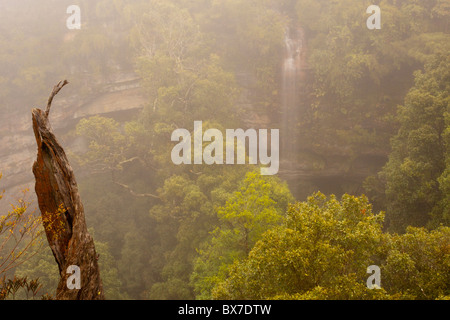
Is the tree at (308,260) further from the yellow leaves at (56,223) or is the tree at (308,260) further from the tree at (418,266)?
the yellow leaves at (56,223)

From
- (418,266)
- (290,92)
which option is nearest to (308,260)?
(418,266)

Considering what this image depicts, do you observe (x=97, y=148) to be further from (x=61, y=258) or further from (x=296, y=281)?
(x=296, y=281)

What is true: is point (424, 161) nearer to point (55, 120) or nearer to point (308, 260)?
point (308, 260)

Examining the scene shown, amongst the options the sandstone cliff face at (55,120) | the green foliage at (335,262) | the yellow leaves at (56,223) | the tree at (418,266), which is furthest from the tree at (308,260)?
the sandstone cliff face at (55,120)

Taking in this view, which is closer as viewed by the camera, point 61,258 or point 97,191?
point 61,258

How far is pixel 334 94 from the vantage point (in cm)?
3173

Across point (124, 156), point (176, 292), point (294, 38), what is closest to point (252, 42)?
point (294, 38)

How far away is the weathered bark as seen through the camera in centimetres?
820

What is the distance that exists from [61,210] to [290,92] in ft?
101

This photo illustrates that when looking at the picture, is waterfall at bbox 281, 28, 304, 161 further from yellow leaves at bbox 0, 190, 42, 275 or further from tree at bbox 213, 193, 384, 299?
yellow leaves at bbox 0, 190, 42, 275

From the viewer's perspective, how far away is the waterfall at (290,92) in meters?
33.9

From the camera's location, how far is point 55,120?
34844 millimetres
